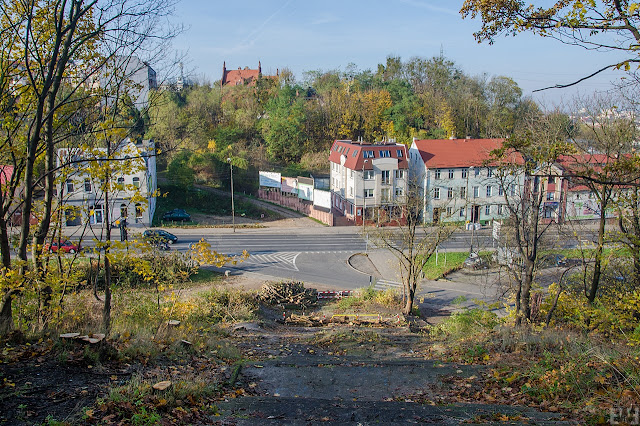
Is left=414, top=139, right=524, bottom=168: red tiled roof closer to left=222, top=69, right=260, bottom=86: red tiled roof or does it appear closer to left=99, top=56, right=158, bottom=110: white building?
left=99, top=56, right=158, bottom=110: white building

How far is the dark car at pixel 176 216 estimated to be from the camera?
144ft

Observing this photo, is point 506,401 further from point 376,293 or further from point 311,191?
point 311,191

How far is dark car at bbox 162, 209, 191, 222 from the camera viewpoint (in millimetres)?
43969

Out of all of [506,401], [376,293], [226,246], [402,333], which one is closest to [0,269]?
[506,401]

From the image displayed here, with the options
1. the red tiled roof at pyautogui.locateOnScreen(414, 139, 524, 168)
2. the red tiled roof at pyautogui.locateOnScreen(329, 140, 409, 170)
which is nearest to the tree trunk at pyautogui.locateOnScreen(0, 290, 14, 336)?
the red tiled roof at pyautogui.locateOnScreen(329, 140, 409, 170)

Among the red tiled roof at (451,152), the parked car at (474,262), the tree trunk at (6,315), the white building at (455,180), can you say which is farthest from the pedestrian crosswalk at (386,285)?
the tree trunk at (6,315)

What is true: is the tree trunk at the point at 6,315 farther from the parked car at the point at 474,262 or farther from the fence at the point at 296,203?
the fence at the point at 296,203

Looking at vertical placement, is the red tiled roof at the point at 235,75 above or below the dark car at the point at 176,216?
above

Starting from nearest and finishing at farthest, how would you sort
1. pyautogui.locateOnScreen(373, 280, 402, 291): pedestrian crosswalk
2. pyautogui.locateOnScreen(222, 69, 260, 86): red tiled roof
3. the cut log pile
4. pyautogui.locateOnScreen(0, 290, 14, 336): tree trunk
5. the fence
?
1. pyautogui.locateOnScreen(0, 290, 14, 336): tree trunk
2. the cut log pile
3. pyautogui.locateOnScreen(373, 280, 402, 291): pedestrian crosswalk
4. the fence
5. pyautogui.locateOnScreen(222, 69, 260, 86): red tiled roof

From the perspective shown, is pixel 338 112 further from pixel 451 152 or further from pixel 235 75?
pixel 235 75

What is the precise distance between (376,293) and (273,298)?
18.7ft

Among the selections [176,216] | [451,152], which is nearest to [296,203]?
[176,216]

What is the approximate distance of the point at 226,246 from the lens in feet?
120

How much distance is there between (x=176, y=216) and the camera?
44000 millimetres
